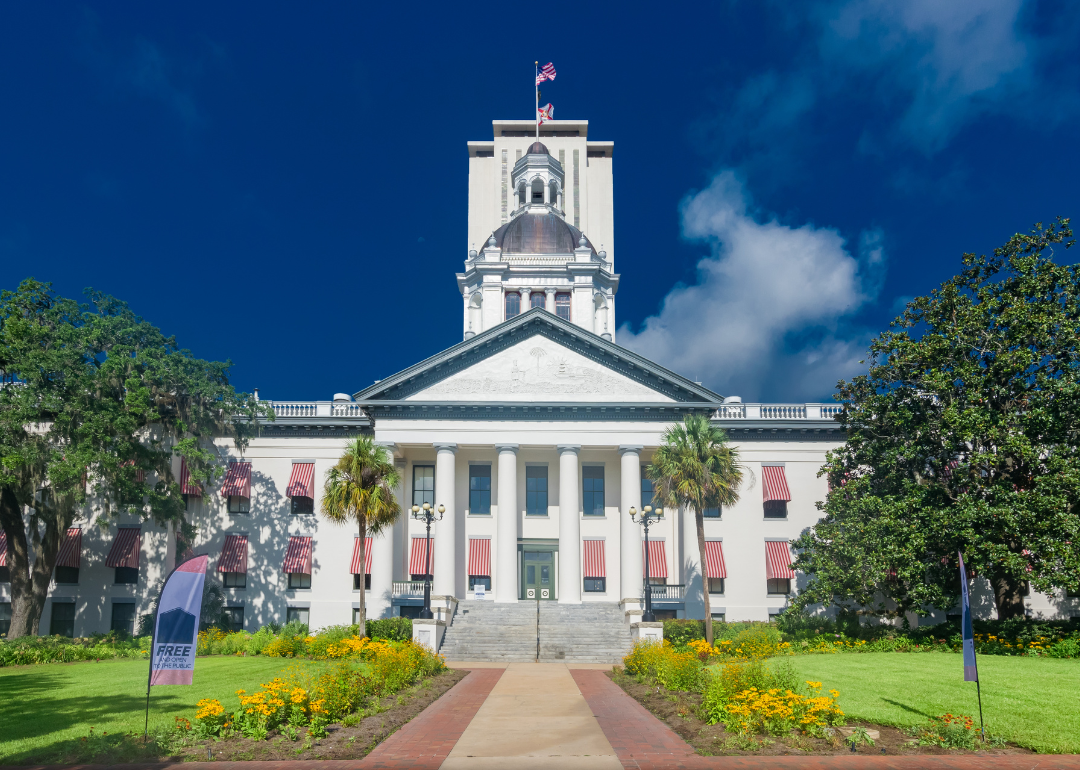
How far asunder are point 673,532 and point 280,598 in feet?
66.2

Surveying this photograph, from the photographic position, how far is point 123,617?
39031mm

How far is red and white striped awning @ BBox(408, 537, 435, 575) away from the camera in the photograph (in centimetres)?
3922

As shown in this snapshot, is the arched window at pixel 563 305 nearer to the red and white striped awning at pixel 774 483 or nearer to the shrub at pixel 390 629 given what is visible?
the red and white striped awning at pixel 774 483

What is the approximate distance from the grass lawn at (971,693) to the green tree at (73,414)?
86.1ft

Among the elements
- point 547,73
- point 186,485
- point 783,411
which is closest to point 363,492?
point 186,485

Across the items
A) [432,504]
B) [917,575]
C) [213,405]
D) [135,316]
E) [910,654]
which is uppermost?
[135,316]

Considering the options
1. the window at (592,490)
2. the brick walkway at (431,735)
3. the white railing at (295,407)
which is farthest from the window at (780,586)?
the white railing at (295,407)

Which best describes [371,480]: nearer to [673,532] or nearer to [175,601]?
[673,532]

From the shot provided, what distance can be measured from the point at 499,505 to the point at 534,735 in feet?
80.0

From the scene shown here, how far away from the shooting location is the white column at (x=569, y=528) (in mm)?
36562

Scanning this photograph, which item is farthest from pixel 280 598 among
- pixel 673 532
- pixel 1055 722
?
pixel 1055 722

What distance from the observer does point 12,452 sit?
29156mm

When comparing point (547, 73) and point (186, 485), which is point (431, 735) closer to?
point (186, 485)

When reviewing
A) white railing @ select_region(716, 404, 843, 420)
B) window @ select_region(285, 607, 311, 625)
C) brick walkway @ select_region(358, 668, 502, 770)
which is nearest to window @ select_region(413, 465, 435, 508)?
window @ select_region(285, 607, 311, 625)
